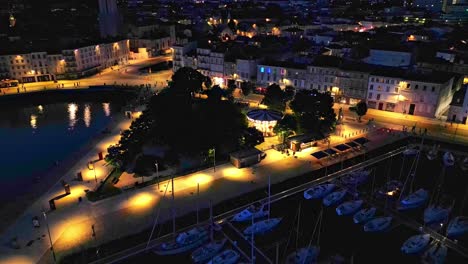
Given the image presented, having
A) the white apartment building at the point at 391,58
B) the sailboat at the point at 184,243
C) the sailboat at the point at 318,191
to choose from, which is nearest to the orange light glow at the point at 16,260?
the sailboat at the point at 184,243

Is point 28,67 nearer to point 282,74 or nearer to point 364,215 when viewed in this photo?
point 282,74

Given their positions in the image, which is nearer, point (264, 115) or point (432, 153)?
point (432, 153)

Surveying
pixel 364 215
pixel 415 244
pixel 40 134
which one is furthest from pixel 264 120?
pixel 40 134

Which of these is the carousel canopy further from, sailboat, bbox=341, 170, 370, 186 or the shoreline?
the shoreline

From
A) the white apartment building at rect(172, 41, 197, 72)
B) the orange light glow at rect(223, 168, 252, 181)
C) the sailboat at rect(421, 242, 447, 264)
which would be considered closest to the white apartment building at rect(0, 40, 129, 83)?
the white apartment building at rect(172, 41, 197, 72)

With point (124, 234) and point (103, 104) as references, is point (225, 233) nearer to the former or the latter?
point (124, 234)

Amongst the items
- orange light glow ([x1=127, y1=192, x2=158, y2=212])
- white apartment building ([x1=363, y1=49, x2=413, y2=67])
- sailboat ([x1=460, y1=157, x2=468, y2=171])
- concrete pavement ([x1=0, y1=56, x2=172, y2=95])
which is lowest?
orange light glow ([x1=127, y1=192, x2=158, y2=212])

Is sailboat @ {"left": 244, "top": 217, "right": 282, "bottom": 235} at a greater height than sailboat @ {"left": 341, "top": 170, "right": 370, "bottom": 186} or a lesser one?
lesser

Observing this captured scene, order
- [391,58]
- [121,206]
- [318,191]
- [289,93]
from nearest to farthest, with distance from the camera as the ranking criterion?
[121,206] < [318,191] < [289,93] < [391,58]
